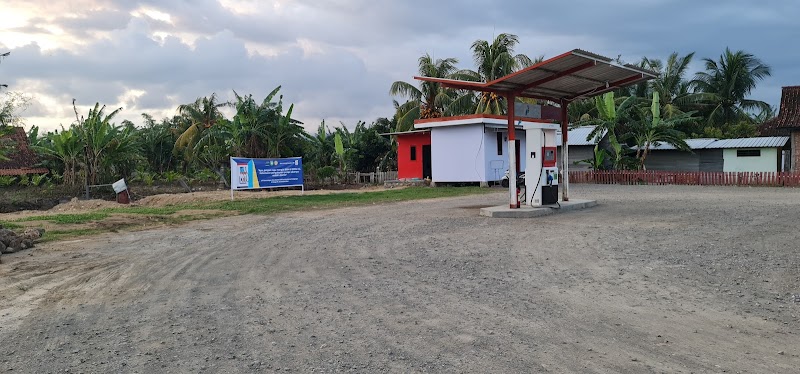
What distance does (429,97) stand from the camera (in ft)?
131

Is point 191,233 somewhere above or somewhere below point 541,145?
below

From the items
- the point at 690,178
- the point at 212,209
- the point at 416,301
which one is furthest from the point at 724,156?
the point at 416,301

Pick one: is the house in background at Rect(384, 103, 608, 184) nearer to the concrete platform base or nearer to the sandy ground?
the concrete platform base

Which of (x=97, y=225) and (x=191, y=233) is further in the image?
(x=97, y=225)

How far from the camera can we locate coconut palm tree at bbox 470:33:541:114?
115ft

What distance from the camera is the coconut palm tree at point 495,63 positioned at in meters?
35.1

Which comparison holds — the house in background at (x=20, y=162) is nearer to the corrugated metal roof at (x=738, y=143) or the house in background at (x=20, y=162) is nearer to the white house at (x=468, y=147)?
the white house at (x=468, y=147)

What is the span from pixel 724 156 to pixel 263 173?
2471 cm

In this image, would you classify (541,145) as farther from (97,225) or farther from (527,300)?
(97,225)

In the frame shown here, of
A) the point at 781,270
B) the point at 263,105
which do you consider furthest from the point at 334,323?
the point at 263,105

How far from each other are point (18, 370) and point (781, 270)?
8150 mm

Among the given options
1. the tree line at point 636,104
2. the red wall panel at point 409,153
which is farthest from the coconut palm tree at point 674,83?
the red wall panel at point 409,153

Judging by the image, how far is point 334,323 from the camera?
534cm

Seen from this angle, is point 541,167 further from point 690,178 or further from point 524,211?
point 690,178
